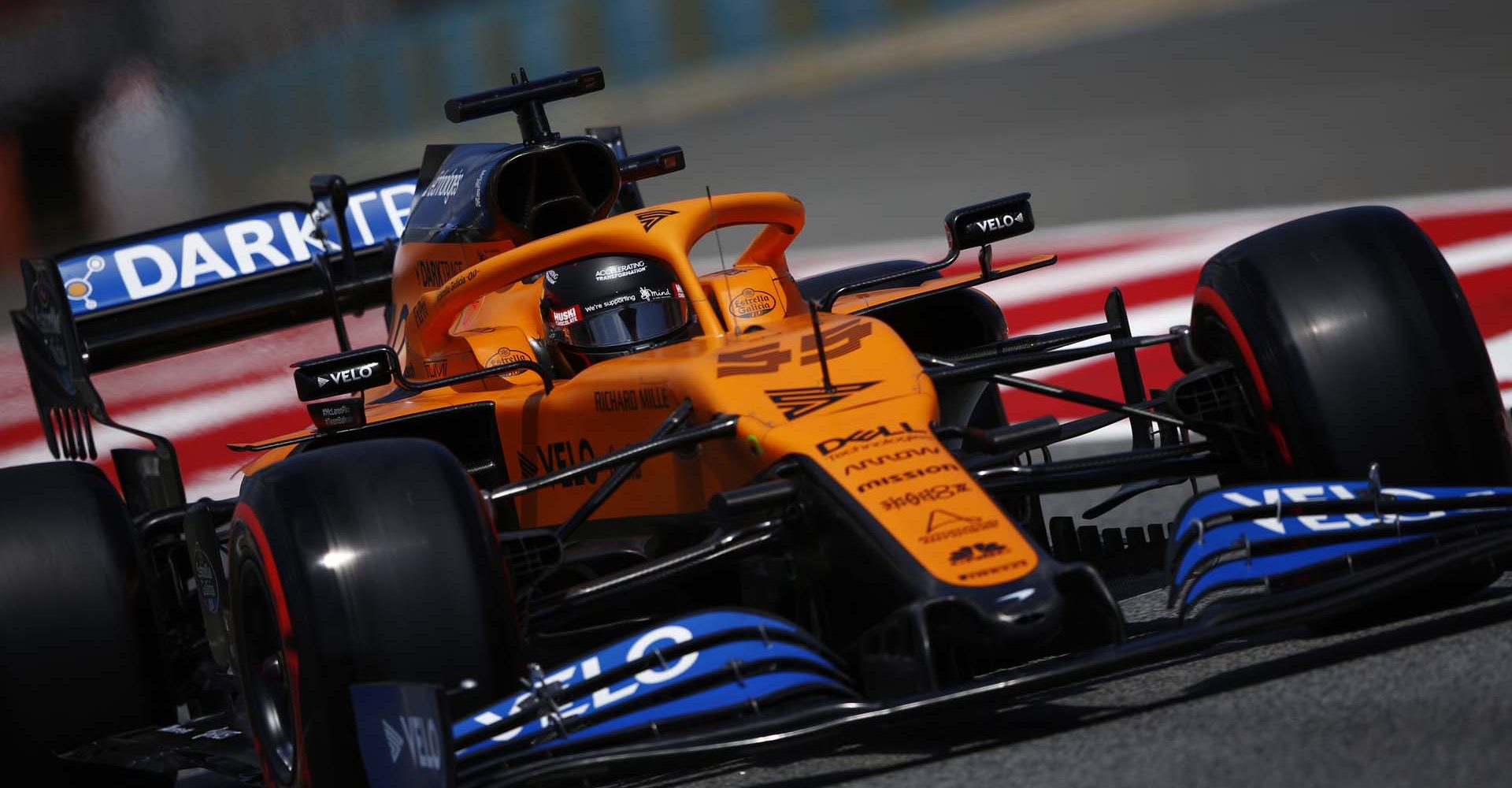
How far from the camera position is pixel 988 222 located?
18.1ft

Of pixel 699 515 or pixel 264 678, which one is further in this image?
pixel 699 515

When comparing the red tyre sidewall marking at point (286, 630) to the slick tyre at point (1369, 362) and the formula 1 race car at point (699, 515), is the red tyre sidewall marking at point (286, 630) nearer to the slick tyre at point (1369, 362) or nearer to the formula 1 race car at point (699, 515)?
the formula 1 race car at point (699, 515)

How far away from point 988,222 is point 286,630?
2.30 metres

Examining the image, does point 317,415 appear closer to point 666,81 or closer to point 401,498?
point 401,498

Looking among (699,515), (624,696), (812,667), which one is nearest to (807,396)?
(699,515)

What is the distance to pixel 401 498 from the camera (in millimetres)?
4129

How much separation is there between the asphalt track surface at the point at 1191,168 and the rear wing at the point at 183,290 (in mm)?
2929

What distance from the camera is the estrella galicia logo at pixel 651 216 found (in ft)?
18.0

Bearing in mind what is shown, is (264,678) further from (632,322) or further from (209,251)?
(209,251)

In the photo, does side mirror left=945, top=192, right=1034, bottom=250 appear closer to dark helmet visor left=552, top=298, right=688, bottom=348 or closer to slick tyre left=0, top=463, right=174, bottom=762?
dark helmet visor left=552, top=298, right=688, bottom=348

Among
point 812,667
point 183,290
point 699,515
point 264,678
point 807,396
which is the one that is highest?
point 183,290

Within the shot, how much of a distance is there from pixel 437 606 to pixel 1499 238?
21.2 ft

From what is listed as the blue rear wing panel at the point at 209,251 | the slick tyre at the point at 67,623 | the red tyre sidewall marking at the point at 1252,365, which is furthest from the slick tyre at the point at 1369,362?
the blue rear wing panel at the point at 209,251

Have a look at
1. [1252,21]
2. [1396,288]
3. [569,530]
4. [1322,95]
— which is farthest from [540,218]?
[1252,21]
